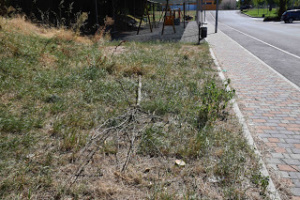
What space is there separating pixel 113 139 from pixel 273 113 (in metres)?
3.02

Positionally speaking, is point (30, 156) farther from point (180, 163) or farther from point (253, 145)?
point (253, 145)

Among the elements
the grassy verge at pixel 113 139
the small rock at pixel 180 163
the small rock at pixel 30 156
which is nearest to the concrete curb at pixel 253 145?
the grassy verge at pixel 113 139

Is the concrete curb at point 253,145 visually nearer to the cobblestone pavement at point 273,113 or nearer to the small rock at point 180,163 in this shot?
the cobblestone pavement at point 273,113

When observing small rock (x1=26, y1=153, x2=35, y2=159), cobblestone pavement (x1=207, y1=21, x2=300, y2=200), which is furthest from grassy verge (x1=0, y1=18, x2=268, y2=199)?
cobblestone pavement (x1=207, y1=21, x2=300, y2=200)

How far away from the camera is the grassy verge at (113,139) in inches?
112

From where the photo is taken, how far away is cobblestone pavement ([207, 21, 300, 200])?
3.35 m

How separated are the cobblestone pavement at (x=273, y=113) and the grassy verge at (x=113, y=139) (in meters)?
0.33

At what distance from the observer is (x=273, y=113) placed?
4.98 meters

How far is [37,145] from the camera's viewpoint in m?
3.52

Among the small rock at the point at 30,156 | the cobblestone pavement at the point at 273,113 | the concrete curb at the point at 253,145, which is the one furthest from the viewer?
the cobblestone pavement at the point at 273,113

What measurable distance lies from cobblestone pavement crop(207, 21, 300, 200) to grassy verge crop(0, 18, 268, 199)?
1.09 feet

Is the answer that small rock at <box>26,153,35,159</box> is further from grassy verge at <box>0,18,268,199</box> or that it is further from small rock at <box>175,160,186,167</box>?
small rock at <box>175,160,186,167</box>

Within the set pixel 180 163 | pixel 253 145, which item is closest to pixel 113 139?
pixel 180 163

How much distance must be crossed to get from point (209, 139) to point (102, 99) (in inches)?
89.8
